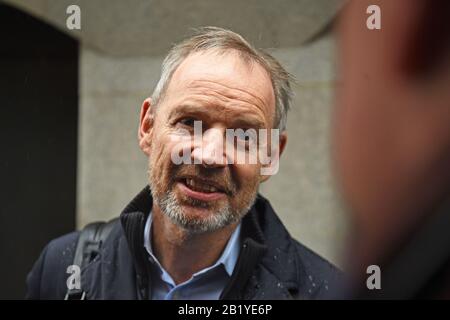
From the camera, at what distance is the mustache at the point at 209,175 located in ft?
6.53

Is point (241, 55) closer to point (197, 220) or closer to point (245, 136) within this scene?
point (245, 136)

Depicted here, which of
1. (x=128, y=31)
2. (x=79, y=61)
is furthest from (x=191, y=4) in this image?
(x=79, y=61)

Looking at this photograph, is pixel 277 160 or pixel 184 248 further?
pixel 277 160

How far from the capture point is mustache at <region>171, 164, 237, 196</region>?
78.3 inches

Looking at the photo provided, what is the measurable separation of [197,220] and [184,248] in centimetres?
13

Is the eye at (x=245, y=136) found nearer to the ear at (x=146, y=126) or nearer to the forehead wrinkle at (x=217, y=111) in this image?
the forehead wrinkle at (x=217, y=111)

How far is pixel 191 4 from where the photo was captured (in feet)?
7.84

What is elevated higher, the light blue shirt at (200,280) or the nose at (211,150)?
the nose at (211,150)

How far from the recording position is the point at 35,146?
101 inches

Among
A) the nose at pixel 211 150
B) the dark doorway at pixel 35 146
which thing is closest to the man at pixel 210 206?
the nose at pixel 211 150

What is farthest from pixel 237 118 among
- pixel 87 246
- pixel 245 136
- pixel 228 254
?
pixel 87 246

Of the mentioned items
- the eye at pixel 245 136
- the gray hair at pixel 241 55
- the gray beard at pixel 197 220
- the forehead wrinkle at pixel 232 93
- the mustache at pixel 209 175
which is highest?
the gray hair at pixel 241 55

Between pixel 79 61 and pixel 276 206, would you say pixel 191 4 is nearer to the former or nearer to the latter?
pixel 79 61
